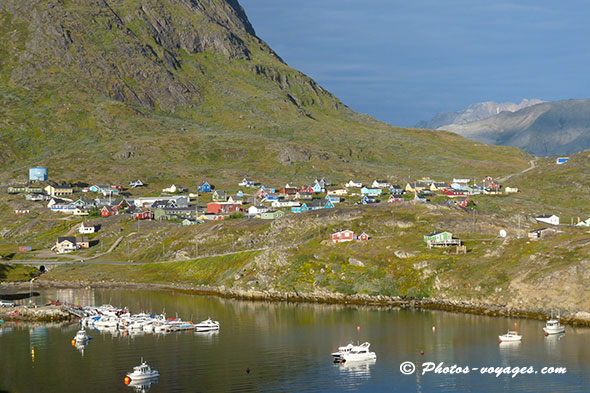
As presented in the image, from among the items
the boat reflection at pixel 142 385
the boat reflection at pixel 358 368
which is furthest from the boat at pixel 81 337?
the boat reflection at pixel 358 368

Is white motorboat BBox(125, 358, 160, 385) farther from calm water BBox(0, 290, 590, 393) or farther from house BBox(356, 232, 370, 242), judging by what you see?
house BBox(356, 232, 370, 242)

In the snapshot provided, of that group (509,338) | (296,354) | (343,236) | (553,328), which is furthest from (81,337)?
(343,236)

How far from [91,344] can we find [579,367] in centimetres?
7265

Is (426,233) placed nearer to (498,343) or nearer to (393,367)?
(498,343)

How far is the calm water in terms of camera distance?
90938 millimetres

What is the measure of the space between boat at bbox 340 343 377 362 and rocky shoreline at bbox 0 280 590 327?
38.2 metres

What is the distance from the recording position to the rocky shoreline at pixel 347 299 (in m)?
130

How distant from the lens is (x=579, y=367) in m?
96.8

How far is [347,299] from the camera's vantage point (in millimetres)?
149250

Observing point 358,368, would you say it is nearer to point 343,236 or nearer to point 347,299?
point 347,299

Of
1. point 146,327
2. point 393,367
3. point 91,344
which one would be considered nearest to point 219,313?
point 146,327

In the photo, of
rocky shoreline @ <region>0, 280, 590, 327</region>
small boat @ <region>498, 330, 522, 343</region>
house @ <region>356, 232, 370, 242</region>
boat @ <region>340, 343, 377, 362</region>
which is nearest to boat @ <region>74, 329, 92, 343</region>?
boat @ <region>340, 343, 377, 362</region>

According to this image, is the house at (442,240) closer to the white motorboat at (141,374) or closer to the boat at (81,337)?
the boat at (81,337)

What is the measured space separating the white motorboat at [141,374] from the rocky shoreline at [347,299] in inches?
2392
